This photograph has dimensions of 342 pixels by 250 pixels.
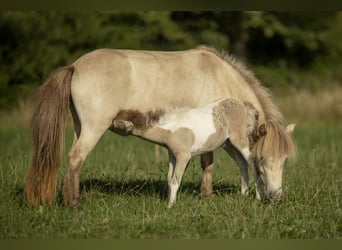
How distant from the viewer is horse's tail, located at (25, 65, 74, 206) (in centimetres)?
646

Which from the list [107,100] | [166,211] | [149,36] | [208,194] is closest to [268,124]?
[208,194]

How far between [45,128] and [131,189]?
1.36 meters

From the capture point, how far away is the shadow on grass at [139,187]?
7.28m

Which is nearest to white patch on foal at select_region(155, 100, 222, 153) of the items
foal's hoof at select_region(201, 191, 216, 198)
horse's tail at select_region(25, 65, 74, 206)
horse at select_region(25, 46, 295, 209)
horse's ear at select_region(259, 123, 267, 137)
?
horse at select_region(25, 46, 295, 209)

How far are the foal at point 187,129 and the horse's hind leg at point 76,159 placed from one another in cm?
30

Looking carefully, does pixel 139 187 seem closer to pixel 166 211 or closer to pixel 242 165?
pixel 242 165

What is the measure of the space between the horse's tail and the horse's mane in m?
2.06

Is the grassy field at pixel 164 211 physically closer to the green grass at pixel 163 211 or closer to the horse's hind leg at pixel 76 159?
the green grass at pixel 163 211

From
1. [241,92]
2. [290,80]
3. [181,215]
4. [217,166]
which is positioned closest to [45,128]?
[181,215]

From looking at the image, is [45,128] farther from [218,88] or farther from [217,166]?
[217,166]

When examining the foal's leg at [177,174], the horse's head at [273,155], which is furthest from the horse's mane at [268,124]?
the foal's leg at [177,174]

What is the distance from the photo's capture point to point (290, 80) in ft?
74.8

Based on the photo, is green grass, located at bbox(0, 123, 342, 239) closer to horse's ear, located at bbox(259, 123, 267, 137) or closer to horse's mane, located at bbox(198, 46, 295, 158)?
horse's mane, located at bbox(198, 46, 295, 158)

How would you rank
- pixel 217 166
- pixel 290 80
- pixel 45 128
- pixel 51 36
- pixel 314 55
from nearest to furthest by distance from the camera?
pixel 45 128, pixel 217 166, pixel 51 36, pixel 290 80, pixel 314 55
